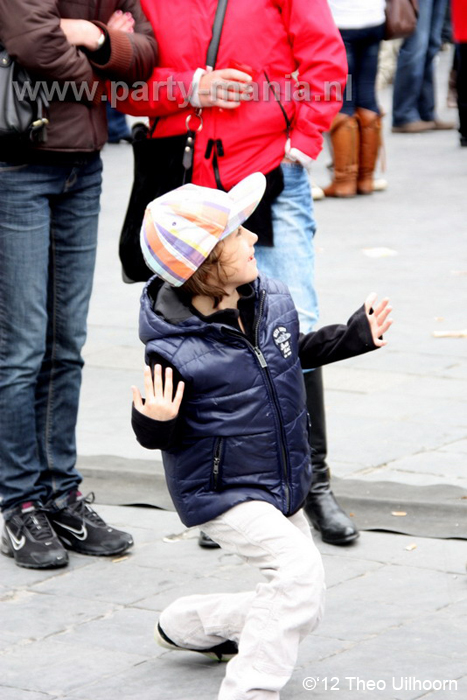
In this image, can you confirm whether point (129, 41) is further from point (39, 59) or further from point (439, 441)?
point (439, 441)

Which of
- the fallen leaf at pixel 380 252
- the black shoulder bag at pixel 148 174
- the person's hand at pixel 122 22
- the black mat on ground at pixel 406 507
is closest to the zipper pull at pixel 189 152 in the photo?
the black shoulder bag at pixel 148 174

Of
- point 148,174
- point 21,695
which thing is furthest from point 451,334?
point 21,695

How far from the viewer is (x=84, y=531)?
4.43m

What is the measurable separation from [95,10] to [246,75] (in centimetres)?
55

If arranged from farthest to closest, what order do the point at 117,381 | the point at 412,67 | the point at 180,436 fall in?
the point at 412,67, the point at 117,381, the point at 180,436

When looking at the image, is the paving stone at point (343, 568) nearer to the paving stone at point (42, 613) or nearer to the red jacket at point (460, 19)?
the paving stone at point (42, 613)

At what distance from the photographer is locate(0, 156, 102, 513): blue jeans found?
421 cm

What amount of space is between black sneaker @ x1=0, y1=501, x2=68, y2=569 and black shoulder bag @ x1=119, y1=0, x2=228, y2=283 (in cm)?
88

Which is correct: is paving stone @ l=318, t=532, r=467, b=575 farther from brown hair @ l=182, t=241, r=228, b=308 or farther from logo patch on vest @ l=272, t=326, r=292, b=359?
brown hair @ l=182, t=241, r=228, b=308

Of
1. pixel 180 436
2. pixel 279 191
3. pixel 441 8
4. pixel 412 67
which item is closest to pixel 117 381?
pixel 279 191

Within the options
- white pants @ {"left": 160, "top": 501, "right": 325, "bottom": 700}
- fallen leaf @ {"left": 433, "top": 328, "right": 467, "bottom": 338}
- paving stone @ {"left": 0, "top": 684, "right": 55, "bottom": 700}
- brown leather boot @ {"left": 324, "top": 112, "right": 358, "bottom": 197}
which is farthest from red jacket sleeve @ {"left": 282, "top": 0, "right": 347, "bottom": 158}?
brown leather boot @ {"left": 324, "top": 112, "right": 358, "bottom": 197}

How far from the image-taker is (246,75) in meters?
4.26

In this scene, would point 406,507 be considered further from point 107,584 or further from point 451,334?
point 451,334

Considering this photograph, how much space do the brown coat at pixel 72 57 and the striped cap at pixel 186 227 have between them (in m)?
0.88
